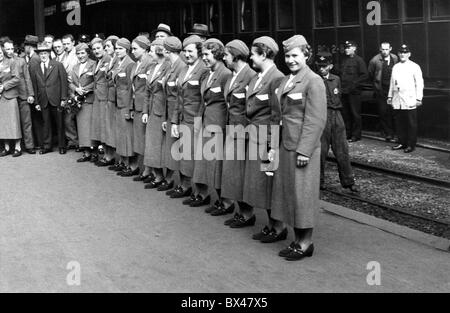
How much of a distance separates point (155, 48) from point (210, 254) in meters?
3.85

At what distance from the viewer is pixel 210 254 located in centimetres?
645

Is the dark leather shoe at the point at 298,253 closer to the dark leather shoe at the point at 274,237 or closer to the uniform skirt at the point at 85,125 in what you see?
the dark leather shoe at the point at 274,237

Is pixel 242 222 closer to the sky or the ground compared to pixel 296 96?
closer to the ground

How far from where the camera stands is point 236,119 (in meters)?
7.45

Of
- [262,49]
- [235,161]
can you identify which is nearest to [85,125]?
[235,161]

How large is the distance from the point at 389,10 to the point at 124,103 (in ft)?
21.0

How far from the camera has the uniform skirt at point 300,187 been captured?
20.6 feet

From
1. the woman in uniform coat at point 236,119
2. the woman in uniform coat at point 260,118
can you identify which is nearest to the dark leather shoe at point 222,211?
the woman in uniform coat at point 236,119

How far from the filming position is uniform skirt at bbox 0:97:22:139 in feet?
41.2

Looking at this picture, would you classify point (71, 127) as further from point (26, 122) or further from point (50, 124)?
point (26, 122)

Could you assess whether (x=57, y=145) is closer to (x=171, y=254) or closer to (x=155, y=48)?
(x=155, y=48)

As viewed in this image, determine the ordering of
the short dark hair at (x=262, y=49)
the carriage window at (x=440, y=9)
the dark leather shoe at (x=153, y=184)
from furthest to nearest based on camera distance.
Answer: the carriage window at (x=440, y=9)
the dark leather shoe at (x=153, y=184)
the short dark hair at (x=262, y=49)

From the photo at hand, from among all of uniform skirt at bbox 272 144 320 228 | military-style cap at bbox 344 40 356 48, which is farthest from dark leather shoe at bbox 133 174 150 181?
military-style cap at bbox 344 40 356 48

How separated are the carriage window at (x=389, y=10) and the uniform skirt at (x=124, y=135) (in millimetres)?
6267
